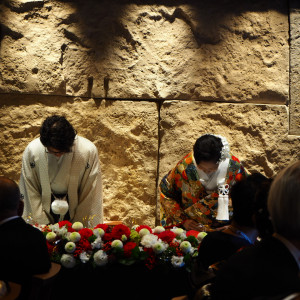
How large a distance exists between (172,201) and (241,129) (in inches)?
42.5

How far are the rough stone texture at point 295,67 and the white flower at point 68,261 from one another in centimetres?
261

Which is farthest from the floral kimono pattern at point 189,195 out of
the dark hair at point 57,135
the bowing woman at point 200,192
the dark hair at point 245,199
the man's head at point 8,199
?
the man's head at point 8,199

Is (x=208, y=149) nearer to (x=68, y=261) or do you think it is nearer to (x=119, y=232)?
(x=119, y=232)

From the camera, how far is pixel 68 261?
273 centimetres

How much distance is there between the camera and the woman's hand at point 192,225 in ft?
11.7

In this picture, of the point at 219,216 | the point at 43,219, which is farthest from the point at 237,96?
the point at 43,219

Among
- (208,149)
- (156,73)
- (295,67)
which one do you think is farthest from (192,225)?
(295,67)

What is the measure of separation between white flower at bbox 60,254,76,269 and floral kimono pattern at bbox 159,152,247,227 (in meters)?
1.21

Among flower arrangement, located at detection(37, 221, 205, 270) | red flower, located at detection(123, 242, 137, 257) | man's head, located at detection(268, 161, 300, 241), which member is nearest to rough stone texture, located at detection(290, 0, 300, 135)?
flower arrangement, located at detection(37, 221, 205, 270)

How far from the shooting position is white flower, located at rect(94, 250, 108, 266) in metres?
2.71

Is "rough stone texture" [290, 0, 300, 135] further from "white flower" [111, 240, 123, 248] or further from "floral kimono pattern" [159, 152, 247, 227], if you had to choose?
"white flower" [111, 240, 123, 248]

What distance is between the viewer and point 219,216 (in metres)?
3.53

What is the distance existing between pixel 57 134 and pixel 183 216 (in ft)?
4.16

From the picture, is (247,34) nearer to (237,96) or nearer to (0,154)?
(237,96)
